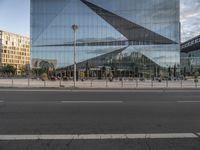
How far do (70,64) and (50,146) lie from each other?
70.5m

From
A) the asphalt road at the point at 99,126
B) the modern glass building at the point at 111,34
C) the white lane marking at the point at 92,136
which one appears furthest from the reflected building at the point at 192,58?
the white lane marking at the point at 92,136

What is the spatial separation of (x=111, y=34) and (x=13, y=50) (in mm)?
100711

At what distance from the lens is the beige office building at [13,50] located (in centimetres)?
15318

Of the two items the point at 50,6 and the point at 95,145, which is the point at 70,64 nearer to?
the point at 50,6

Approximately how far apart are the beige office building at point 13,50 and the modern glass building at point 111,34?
74.0m

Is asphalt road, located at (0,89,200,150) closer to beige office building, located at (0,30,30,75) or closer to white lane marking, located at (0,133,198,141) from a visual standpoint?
white lane marking, located at (0,133,198,141)

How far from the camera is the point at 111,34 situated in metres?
76.7

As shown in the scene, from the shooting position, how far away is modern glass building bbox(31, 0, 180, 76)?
75.4 meters

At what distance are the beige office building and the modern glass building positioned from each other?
74010 mm

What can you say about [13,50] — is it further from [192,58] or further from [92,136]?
[92,136]

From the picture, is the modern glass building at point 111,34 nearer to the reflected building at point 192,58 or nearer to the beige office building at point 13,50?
the reflected building at point 192,58

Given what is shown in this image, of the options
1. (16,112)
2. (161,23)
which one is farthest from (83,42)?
(16,112)

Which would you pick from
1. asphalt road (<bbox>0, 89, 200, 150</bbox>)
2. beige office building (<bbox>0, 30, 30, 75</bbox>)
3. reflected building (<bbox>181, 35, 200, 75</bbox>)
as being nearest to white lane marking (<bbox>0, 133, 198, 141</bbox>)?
asphalt road (<bbox>0, 89, 200, 150</bbox>)

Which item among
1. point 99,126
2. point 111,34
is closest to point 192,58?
point 111,34
